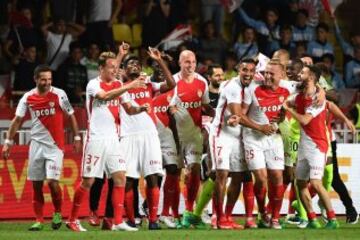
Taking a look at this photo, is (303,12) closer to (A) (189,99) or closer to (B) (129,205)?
(A) (189,99)

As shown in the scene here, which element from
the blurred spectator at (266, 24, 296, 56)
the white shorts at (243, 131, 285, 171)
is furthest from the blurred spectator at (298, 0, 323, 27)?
the white shorts at (243, 131, 285, 171)

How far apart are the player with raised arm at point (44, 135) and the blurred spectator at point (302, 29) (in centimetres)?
905

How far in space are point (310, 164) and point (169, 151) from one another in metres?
2.21

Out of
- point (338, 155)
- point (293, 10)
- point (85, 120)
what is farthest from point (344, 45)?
point (85, 120)

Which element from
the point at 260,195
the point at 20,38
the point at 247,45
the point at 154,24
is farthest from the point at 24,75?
the point at 260,195

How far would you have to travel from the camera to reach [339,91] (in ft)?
97.6

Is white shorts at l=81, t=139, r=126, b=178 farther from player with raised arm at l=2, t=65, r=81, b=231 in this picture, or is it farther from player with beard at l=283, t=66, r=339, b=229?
player with beard at l=283, t=66, r=339, b=229

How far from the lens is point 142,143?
22.3 m

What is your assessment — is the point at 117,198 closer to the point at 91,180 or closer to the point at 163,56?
the point at 91,180

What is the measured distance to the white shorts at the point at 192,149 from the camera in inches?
908

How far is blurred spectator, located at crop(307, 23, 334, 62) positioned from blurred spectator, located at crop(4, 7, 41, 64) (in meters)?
5.29

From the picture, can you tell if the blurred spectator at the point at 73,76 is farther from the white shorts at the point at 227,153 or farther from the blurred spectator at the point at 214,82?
the white shorts at the point at 227,153

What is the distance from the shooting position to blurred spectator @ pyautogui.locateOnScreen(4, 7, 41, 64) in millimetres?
28156

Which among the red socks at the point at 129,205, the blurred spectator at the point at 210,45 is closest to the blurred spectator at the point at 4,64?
the blurred spectator at the point at 210,45
